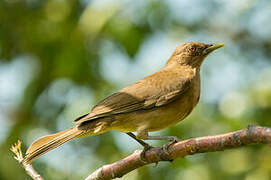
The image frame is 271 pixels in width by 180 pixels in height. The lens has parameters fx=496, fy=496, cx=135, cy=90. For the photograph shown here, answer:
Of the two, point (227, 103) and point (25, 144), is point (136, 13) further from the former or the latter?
point (25, 144)

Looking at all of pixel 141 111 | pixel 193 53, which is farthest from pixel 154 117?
pixel 193 53

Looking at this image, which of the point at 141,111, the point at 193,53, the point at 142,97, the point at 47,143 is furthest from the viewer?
the point at 193,53

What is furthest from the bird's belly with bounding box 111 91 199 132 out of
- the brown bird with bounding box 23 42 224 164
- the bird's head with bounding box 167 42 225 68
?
the bird's head with bounding box 167 42 225 68

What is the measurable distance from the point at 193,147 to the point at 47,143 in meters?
1.68

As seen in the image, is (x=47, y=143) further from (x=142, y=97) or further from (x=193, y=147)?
(x=193, y=147)

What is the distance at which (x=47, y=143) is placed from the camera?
184 inches

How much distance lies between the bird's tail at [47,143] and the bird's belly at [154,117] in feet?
1.46

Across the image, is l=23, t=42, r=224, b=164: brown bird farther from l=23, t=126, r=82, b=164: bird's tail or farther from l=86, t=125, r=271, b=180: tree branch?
l=86, t=125, r=271, b=180: tree branch

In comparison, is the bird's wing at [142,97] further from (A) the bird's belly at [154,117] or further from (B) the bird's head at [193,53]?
(B) the bird's head at [193,53]

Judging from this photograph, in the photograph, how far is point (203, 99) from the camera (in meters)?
6.13

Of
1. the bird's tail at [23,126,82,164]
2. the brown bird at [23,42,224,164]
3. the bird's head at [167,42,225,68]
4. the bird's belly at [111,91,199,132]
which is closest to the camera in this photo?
the bird's tail at [23,126,82,164]

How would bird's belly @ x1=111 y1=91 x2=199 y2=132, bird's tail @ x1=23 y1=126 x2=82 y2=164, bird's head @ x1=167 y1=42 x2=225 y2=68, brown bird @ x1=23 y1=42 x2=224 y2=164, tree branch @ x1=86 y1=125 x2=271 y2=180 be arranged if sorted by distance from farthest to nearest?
bird's head @ x1=167 y1=42 x2=225 y2=68 → bird's belly @ x1=111 y1=91 x2=199 y2=132 → brown bird @ x1=23 y1=42 x2=224 y2=164 → bird's tail @ x1=23 y1=126 x2=82 y2=164 → tree branch @ x1=86 y1=125 x2=271 y2=180

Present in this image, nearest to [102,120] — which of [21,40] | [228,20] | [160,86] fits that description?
[160,86]

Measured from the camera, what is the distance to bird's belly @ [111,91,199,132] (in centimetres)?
500
